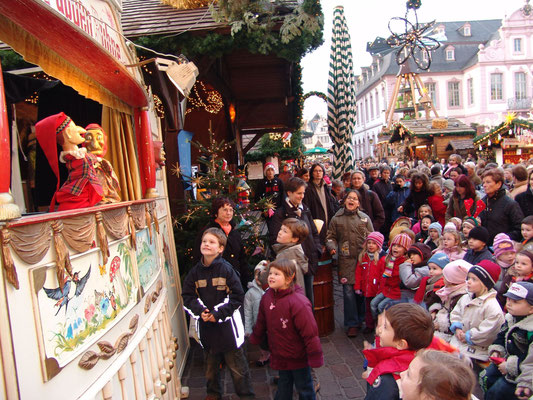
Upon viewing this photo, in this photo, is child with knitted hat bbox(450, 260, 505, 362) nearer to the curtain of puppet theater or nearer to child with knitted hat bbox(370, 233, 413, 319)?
child with knitted hat bbox(370, 233, 413, 319)

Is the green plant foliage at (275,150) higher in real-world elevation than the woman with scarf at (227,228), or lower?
higher

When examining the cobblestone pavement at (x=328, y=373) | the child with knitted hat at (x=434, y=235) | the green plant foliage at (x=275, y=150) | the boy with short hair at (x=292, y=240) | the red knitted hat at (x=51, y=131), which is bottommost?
the cobblestone pavement at (x=328, y=373)

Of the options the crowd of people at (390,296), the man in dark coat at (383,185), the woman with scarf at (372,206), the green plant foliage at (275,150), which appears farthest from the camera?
the green plant foliage at (275,150)

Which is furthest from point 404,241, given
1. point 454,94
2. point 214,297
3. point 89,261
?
point 454,94

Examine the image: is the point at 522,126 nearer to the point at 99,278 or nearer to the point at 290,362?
the point at 290,362

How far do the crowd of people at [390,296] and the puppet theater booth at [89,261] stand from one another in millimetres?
661

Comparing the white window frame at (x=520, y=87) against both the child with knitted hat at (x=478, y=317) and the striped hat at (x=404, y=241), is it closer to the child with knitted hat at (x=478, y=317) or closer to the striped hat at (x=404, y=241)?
the striped hat at (x=404, y=241)

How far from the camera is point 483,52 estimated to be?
5591 centimetres

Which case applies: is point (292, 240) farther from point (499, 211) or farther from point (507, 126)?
point (507, 126)

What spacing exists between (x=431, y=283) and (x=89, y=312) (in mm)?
3648

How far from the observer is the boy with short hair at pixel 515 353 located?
9.57 feet

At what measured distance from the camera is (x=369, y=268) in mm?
5406

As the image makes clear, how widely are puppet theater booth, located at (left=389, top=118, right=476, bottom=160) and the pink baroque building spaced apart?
31.5 metres

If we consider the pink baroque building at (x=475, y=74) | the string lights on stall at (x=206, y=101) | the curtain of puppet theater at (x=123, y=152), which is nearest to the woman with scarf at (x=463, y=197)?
the curtain of puppet theater at (x=123, y=152)
